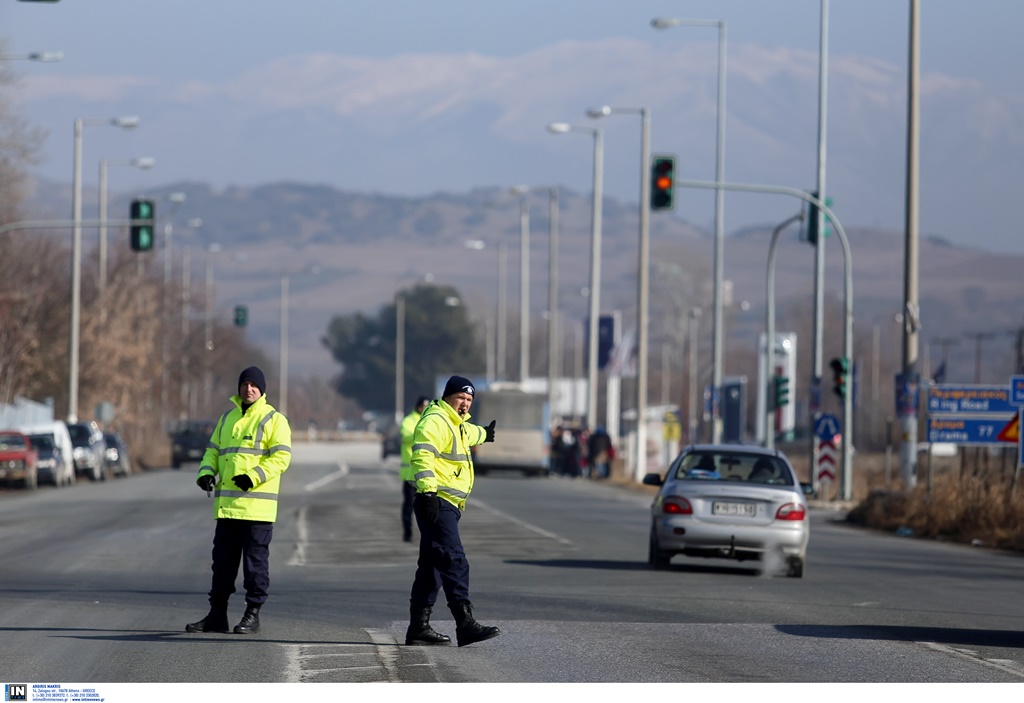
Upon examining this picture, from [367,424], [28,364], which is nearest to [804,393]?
[367,424]

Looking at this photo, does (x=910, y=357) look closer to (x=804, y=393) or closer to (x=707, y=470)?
(x=707, y=470)

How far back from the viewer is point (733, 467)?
2083 cm

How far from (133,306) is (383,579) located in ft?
180

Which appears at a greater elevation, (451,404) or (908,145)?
(908,145)

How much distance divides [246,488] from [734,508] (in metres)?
8.32

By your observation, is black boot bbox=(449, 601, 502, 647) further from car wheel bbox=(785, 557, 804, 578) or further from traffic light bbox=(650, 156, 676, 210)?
traffic light bbox=(650, 156, 676, 210)

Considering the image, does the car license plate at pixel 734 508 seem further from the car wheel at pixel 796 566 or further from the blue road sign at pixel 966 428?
the blue road sign at pixel 966 428

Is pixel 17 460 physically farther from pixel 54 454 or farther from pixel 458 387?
pixel 458 387

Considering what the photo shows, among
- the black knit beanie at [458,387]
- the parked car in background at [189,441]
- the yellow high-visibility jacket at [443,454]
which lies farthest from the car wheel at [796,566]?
the parked car in background at [189,441]

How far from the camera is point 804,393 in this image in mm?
158375

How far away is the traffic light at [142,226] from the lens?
43062 mm
